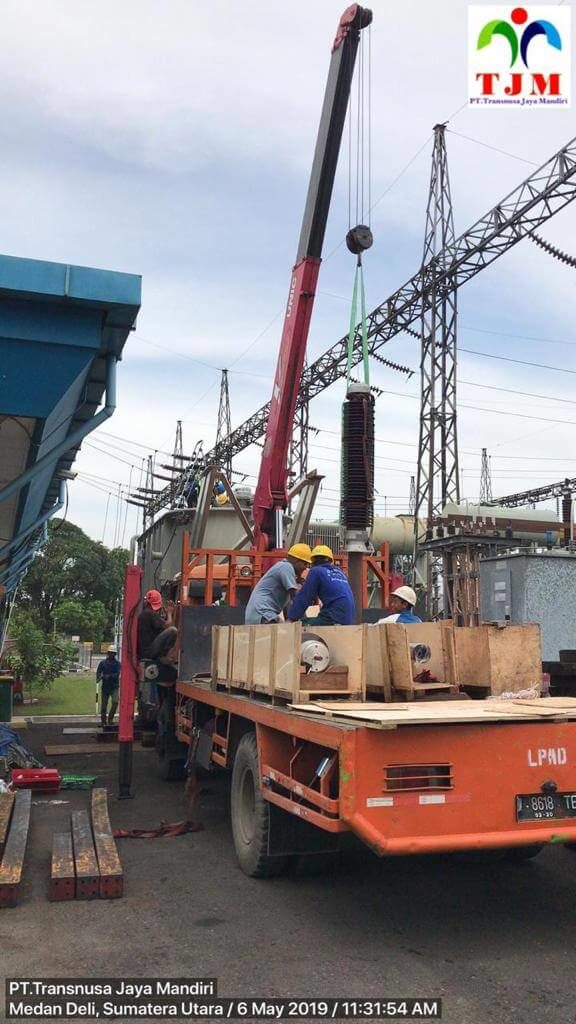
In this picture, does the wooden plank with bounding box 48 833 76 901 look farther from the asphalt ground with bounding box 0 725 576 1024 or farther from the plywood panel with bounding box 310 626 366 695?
the plywood panel with bounding box 310 626 366 695

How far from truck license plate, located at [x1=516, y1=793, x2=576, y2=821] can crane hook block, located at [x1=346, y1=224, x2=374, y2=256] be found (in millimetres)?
6369

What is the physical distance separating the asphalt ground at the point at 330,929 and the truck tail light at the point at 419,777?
2.92ft

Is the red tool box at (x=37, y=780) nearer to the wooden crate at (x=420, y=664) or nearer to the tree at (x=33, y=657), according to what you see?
the wooden crate at (x=420, y=664)

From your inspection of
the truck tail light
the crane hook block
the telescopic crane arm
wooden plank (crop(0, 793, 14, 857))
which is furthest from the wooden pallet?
the crane hook block

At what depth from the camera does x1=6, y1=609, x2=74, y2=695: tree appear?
2130cm

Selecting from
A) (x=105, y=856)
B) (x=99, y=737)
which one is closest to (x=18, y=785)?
(x=105, y=856)

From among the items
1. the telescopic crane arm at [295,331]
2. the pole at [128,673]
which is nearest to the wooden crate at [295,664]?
Answer: the pole at [128,673]

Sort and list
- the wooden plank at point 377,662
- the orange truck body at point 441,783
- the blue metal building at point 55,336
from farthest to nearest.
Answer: the blue metal building at point 55,336 → the wooden plank at point 377,662 → the orange truck body at point 441,783

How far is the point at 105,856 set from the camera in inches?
237

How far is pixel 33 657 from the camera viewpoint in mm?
21312

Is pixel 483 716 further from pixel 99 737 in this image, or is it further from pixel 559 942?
pixel 99 737

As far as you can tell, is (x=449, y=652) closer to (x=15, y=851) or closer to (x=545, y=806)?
(x=545, y=806)

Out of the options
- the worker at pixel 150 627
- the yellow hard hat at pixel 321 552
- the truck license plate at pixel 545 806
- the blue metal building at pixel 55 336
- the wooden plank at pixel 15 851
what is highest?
the blue metal building at pixel 55 336

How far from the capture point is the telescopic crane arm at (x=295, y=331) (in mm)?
10086
